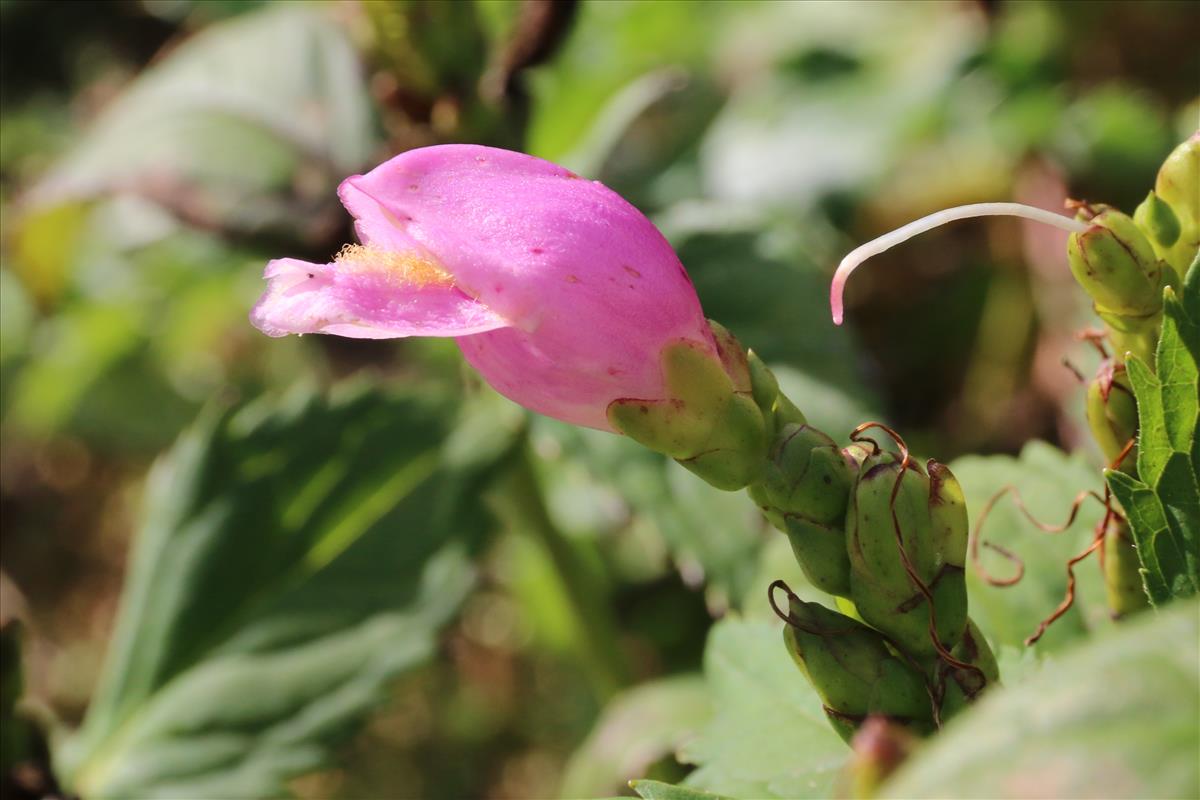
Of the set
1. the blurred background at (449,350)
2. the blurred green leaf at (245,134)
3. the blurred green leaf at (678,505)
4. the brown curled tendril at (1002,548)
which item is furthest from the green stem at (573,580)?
the brown curled tendril at (1002,548)

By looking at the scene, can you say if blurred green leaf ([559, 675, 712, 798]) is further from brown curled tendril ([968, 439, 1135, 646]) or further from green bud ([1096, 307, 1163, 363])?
green bud ([1096, 307, 1163, 363])

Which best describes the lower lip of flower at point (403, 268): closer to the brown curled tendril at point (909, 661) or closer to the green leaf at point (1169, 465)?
the brown curled tendril at point (909, 661)

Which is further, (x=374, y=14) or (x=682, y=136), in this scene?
(x=682, y=136)

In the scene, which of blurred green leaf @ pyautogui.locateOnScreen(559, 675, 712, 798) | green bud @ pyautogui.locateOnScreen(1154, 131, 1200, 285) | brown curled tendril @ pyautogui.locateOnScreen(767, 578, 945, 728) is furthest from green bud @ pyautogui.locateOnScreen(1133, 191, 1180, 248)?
blurred green leaf @ pyautogui.locateOnScreen(559, 675, 712, 798)

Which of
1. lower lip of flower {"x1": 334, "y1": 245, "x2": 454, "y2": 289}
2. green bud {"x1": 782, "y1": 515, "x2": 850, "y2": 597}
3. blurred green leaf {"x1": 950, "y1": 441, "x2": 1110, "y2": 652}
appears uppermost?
lower lip of flower {"x1": 334, "y1": 245, "x2": 454, "y2": 289}

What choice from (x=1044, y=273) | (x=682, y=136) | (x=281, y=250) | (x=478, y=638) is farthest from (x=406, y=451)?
(x=1044, y=273)

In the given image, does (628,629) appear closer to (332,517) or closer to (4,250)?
(332,517)
